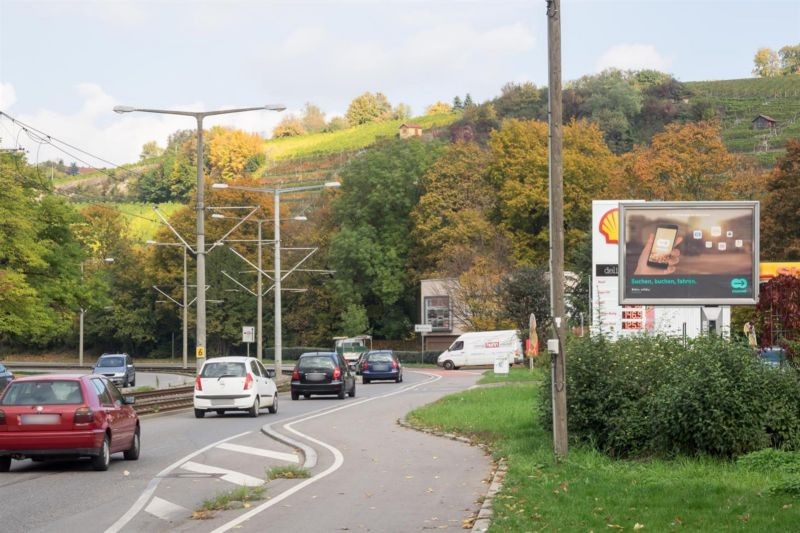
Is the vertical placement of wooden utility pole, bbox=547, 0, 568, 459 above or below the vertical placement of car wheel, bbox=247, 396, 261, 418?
above

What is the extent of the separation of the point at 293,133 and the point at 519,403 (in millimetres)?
171620

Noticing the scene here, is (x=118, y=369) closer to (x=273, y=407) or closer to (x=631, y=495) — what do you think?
(x=273, y=407)

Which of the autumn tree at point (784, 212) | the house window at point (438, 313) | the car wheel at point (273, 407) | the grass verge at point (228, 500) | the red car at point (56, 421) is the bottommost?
the car wheel at point (273, 407)

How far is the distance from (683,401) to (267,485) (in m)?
5.60

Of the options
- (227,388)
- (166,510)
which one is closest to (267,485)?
(166,510)

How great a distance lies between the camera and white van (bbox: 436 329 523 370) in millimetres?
71250

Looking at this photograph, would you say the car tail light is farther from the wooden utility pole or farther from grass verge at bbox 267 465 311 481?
the wooden utility pole

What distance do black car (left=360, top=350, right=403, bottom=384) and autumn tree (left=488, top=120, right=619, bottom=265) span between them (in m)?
25.8

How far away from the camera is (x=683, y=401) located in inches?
627

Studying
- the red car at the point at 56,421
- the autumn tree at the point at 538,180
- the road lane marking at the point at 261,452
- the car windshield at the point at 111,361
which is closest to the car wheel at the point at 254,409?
the road lane marking at the point at 261,452

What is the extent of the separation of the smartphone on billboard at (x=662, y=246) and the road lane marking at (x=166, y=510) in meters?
12.7

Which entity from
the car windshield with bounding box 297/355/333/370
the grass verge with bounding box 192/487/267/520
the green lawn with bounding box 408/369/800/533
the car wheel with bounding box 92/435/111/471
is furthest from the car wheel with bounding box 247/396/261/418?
the grass verge with bounding box 192/487/267/520

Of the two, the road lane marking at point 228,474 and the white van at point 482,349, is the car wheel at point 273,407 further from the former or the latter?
the white van at point 482,349

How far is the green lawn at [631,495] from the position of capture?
11.0 metres
